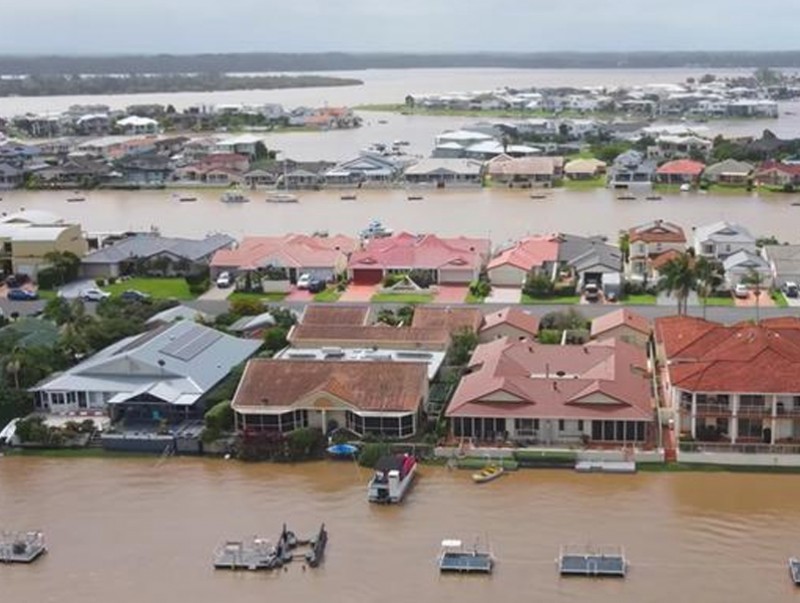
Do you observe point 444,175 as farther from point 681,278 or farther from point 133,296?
point 681,278

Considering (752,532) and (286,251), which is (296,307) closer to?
(286,251)

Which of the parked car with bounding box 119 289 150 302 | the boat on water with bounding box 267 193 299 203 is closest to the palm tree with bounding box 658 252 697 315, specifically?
the parked car with bounding box 119 289 150 302

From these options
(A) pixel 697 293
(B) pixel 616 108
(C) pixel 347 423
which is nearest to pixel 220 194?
(A) pixel 697 293

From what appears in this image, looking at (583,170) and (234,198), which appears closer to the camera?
(234,198)

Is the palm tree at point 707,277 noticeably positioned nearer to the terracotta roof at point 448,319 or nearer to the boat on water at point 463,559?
the terracotta roof at point 448,319

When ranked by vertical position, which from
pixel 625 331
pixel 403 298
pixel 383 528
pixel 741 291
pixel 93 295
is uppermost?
pixel 625 331

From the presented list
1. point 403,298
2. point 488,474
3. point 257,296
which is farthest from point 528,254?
point 488,474
